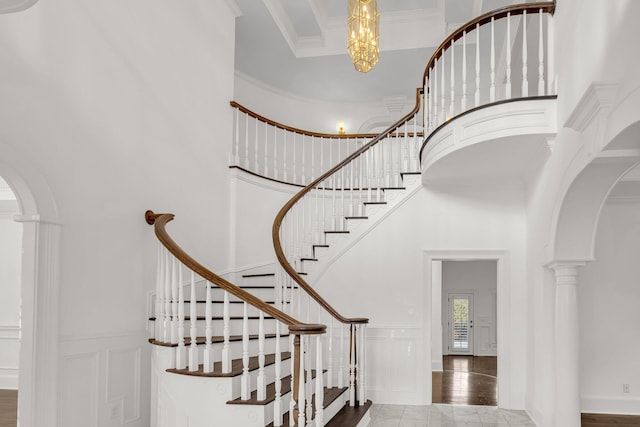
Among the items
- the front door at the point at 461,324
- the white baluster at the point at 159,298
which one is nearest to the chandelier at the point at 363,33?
the white baluster at the point at 159,298

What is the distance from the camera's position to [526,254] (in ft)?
24.5

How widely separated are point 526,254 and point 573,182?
2771mm

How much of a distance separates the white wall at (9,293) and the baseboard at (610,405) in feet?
25.0

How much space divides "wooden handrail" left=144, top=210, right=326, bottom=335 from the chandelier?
2.53 meters

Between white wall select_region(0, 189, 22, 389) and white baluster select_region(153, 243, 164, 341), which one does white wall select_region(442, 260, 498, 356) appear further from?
white baluster select_region(153, 243, 164, 341)

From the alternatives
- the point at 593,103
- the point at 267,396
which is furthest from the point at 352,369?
the point at 593,103

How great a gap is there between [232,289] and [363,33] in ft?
9.78

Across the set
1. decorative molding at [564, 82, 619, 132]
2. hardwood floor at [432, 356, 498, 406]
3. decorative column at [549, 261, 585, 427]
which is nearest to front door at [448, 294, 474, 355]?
hardwood floor at [432, 356, 498, 406]

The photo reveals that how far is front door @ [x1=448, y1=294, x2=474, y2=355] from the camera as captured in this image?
50.6ft

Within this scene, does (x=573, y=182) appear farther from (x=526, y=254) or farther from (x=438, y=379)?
(x=438, y=379)

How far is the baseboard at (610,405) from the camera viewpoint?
728 centimetres

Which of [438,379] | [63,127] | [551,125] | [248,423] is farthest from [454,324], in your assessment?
[63,127]

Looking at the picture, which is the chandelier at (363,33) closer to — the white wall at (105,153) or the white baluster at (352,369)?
the white wall at (105,153)

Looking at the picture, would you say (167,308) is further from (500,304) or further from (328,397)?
(500,304)
